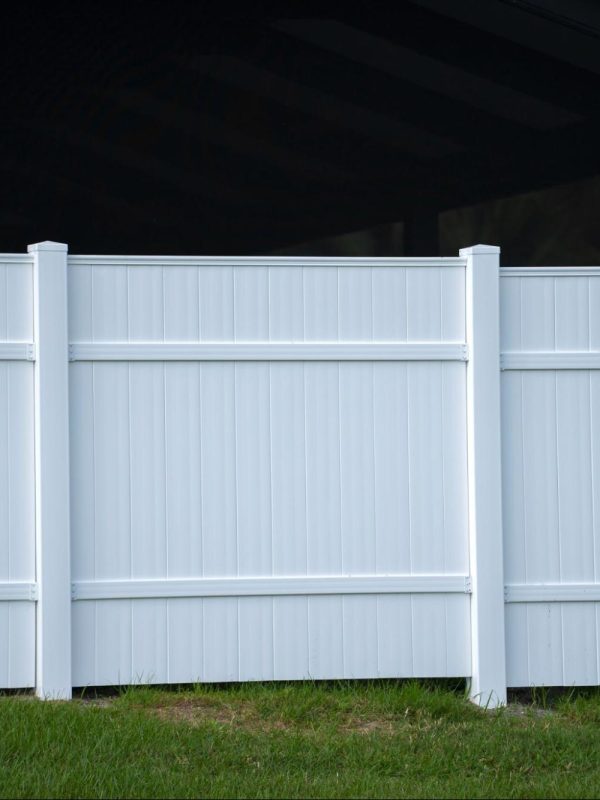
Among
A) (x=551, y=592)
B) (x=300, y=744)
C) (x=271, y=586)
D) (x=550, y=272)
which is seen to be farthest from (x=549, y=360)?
(x=300, y=744)

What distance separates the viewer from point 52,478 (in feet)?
14.6

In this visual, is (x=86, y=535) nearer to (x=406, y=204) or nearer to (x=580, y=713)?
(x=580, y=713)

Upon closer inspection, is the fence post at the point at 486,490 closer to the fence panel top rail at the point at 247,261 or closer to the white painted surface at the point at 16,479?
the fence panel top rail at the point at 247,261

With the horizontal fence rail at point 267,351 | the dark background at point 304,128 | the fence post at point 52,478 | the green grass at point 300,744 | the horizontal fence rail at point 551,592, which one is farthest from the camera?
the dark background at point 304,128

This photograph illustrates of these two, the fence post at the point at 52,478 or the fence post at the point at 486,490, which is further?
the fence post at the point at 486,490

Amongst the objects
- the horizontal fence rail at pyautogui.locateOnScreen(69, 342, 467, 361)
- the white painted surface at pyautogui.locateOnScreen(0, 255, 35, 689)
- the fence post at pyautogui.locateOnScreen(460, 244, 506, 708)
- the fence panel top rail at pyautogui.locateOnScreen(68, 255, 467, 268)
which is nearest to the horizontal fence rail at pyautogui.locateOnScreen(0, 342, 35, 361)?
the white painted surface at pyautogui.locateOnScreen(0, 255, 35, 689)

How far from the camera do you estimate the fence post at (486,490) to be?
4.62m

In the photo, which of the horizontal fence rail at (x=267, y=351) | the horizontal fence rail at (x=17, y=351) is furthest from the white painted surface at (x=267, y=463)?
the horizontal fence rail at (x=17, y=351)

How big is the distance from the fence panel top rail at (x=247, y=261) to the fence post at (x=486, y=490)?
0.20 metres

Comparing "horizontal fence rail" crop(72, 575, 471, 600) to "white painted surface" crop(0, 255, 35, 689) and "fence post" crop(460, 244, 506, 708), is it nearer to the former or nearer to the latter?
"fence post" crop(460, 244, 506, 708)

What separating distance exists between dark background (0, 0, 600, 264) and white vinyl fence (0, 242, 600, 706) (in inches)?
52.9

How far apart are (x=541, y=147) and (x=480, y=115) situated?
40 centimetres

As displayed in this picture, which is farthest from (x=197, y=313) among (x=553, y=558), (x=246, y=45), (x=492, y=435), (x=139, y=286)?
(x=246, y=45)

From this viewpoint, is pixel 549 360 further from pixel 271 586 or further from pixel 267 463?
pixel 271 586
